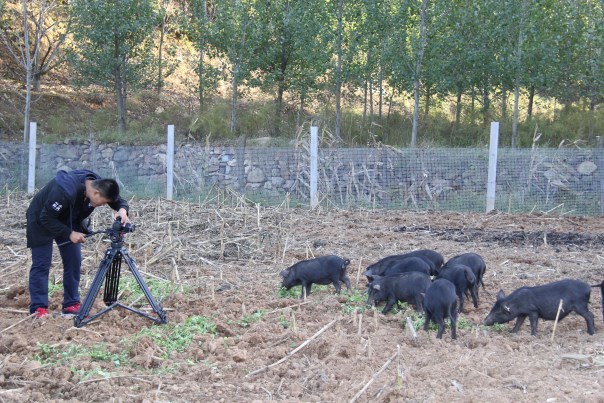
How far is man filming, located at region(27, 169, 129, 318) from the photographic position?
756 centimetres

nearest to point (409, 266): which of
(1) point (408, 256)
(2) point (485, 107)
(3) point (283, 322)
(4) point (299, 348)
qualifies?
(1) point (408, 256)

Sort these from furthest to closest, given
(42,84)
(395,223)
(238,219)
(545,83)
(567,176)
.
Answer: (42,84)
(545,83)
(567,176)
(395,223)
(238,219)

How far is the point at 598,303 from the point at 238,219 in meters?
6.33

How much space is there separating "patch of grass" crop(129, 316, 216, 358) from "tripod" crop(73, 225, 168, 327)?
0.60 ft

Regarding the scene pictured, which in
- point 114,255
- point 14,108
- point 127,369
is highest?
point 14,108

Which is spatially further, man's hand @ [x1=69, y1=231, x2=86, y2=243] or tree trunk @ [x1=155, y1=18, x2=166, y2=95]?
tree trunk @ [x1=155, y1=18, x2=166, y2=95]

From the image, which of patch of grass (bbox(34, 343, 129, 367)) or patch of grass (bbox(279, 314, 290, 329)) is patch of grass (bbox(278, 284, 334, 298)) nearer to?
patch of grass (bbox(279, 314, 290, 329))

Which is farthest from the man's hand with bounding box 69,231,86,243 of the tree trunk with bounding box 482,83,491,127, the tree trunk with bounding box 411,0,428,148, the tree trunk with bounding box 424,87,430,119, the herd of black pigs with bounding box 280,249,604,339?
the tree trunk with bounding box 482,83,491,127

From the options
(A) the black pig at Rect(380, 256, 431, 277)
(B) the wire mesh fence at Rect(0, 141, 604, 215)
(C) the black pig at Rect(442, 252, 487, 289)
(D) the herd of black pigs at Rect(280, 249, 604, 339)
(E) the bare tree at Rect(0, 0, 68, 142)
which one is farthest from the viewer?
(E) the bare tree at Rect(0, 0, 68, 142)

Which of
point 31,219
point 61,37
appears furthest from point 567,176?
point 61,37

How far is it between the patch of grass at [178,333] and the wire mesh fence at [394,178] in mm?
8493

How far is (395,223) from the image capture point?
15.0m

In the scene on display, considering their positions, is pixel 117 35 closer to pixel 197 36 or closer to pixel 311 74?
pixel 197 36

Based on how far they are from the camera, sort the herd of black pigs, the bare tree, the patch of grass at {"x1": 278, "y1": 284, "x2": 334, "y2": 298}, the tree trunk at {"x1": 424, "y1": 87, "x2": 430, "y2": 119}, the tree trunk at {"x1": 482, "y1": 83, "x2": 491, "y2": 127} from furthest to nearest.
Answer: the bare tree < the tree trunk at {"x1": 482, "y1": 83, "x2": 491, "y2": 127} < the tree trunk at {"x1": 424, "y1": 87, "x2": 430, "y2": 119} < the patch of grass at {"x1": 278, "y1": 284, "x2": 334, "y2": 298} < the herd of black pigs
